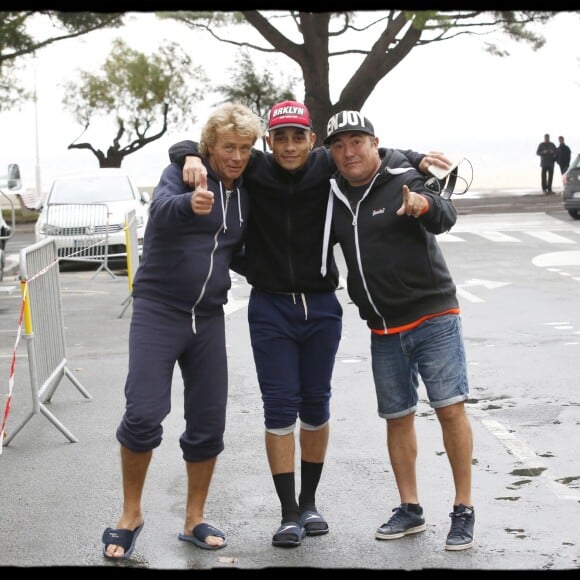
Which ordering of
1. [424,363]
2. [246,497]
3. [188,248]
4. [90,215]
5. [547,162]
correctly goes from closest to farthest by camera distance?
1. [188,248]
2. [424,363]
3. [246,497]
4. [90,215]
5. [547,162]

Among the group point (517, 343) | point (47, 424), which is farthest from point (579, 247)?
point (47, 424)

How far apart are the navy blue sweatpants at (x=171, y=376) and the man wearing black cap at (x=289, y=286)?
244 mm

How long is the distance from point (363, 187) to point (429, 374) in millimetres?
872

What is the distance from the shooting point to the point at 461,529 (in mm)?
5289

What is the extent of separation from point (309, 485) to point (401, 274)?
43.9 inches

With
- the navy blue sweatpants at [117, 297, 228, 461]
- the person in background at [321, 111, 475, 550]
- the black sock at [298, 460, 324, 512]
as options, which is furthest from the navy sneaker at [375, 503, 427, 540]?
the navy blue sweatpants at [117, 297, 228, 461]

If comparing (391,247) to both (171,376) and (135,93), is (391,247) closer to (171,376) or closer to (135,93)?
(171,376)

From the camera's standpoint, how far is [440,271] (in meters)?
5.45

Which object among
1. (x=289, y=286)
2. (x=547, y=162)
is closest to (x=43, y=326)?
(x=289, y=286)

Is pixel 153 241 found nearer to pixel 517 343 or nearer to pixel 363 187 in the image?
pixel 363 187

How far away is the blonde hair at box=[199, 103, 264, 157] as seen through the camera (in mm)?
5320

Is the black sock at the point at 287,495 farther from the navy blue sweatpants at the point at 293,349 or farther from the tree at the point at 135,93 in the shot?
the tree at the point at 135,93

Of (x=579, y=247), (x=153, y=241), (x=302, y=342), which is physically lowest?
(x=579, y=247)

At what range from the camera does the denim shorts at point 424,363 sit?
542 centimetres
